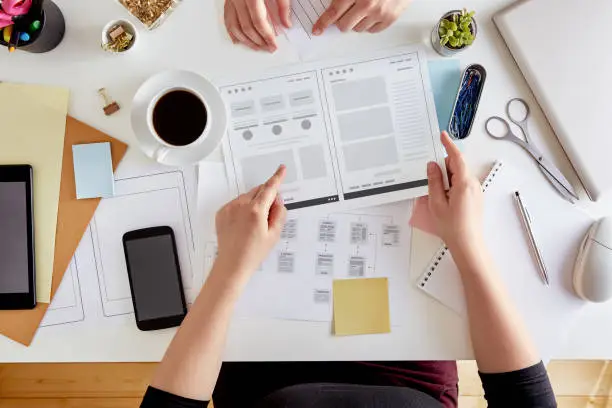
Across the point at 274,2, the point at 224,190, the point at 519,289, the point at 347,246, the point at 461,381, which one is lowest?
the point at 461,381

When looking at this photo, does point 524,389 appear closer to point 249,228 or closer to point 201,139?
point 249,228

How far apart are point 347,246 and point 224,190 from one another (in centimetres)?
23

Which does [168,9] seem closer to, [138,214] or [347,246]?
[138,214]

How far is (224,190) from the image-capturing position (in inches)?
31.9

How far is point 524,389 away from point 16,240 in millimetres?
870

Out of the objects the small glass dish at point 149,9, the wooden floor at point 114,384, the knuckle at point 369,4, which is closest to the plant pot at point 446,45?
the knuckle at point 369,4

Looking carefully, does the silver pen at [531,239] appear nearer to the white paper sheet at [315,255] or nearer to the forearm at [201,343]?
the white paper sheet at [315,255]

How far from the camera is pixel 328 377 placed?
899 mm

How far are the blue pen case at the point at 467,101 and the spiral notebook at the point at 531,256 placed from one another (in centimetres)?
9

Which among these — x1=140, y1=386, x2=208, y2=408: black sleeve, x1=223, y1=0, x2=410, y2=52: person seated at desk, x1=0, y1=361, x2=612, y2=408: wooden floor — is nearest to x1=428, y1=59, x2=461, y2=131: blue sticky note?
x1=223, y1=0, x2=410, y2=52: person seated at desk

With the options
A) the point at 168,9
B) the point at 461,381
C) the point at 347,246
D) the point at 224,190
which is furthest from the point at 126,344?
the point at 461,381

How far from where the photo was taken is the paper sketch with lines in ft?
2.66

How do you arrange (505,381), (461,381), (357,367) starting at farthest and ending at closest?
(461,381), (357,367), (505,381)

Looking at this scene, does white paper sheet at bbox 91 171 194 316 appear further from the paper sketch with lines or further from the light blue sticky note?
the paper sketch with lines
